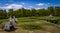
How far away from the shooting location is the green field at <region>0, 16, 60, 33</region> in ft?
9.52

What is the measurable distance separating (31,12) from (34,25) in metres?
0.40

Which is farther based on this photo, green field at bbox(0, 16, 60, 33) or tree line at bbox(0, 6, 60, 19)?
tree line at bbox(0, 6, 60, 19)

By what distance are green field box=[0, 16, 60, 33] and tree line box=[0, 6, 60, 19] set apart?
119 mm

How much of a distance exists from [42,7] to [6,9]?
1021 mm

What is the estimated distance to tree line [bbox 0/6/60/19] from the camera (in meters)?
3.06

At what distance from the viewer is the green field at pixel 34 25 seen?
290 cm

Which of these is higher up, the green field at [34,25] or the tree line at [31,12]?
the tree line at [31,12]

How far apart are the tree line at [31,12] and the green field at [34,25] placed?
4.7 inches

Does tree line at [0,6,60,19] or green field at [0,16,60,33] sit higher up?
tree line at [0,6,60,19]

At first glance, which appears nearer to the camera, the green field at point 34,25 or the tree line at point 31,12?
the green field at point 34,25

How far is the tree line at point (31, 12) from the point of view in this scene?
3062mm

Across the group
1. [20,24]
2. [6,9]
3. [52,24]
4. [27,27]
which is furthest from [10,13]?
[52,24]

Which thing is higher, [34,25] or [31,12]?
[31,12]

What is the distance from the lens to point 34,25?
9.73ft
